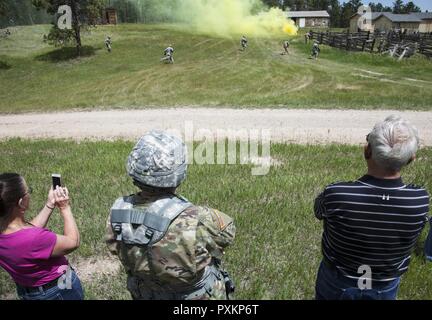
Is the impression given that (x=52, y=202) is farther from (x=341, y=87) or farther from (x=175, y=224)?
(x=341, y=87)

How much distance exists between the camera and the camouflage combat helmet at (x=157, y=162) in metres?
2.51

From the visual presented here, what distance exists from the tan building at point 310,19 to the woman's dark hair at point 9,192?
86.9 m

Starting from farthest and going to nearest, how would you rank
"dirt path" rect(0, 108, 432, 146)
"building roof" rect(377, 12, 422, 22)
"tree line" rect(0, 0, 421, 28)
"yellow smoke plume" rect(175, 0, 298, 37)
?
"tree line" rect(0, 0, 421, 28)
"building roof" rect(377, 12, 422, 22)
"yellow smoke plume" rect(175, 0, 298, 37)
"dirt path" rect(0, 108, 432, 146)

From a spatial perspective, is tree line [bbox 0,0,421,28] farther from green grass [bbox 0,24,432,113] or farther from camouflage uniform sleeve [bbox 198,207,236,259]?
camouflage uniform sleeve [bbox 198,207,236,259]

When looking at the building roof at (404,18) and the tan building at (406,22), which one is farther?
the building roof at (404,18)

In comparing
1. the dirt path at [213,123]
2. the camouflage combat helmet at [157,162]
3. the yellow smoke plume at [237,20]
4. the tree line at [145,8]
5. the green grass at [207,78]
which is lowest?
the dirt path at [213,123]

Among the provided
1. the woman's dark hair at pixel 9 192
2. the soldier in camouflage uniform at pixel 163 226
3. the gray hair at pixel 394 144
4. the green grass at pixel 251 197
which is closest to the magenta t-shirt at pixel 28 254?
the woman's dark hair at pixel 9 192

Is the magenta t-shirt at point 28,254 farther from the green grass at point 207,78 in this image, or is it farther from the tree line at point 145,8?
the tree line at point 145,8

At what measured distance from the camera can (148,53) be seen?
35.9 metres

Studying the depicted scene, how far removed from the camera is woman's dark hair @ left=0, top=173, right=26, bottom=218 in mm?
2861

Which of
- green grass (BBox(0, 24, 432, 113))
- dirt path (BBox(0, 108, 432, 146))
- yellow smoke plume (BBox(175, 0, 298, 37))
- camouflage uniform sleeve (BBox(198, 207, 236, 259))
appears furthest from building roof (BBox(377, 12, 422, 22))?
camouflage uniform sleeve (BBox(198, 207, 236, 259))
